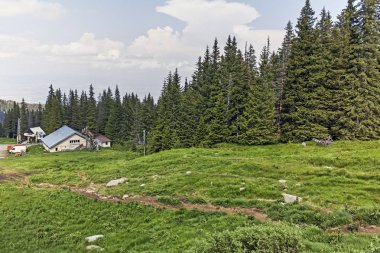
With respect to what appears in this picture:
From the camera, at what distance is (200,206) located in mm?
20000

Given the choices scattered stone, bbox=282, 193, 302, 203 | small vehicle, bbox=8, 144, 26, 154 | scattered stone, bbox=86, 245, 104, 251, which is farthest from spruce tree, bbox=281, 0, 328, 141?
small vehicle, bbox=8, 144, 26, 154

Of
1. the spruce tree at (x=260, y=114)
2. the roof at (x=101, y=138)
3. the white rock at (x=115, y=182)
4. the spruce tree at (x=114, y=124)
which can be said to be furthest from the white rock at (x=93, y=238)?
the spruce tree at (x=114, y=124)

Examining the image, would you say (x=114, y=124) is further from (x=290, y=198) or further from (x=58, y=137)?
(x=290, y=198)

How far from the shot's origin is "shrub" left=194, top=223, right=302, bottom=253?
8.99 m

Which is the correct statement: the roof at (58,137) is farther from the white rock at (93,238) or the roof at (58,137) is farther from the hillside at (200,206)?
the white rock at (93,238)

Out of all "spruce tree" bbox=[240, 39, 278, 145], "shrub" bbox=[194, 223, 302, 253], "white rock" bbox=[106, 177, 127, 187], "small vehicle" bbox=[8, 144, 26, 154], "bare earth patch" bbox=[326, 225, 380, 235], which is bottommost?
"small vehicle" bbox=[8, 144, 26, 154]

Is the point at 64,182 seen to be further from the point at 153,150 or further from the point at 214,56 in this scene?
the point at 214,56

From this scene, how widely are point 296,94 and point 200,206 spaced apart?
33.8 m

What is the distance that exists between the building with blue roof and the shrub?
85.8 metres

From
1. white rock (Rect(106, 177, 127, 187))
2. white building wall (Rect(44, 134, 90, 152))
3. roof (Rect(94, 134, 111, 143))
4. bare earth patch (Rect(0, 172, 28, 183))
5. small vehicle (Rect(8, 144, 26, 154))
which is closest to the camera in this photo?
white rock (Rect(106, 177, 127, 187))

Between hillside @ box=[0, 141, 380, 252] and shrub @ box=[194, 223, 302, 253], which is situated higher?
shrub @ box=[194, 223, 302, 253]

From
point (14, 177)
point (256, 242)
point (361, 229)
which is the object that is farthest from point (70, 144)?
point (256, 242)

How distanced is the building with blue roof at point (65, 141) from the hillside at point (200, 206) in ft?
188

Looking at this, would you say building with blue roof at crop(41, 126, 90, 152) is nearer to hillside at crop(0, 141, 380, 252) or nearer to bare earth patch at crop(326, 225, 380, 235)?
hillside at crop(0, 141, 380, 252)
